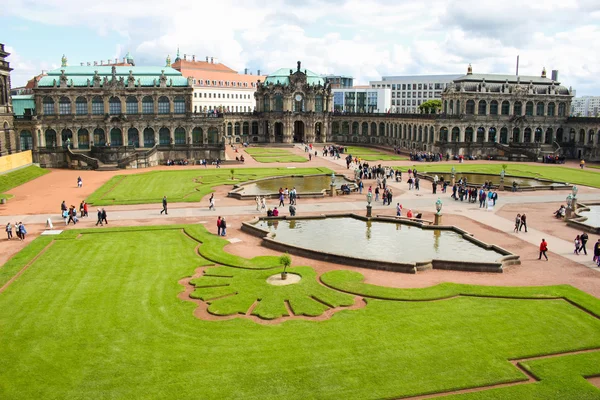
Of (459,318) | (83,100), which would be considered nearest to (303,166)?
(83,100)

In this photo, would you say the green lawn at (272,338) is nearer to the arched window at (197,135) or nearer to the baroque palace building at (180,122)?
the baroque palace building at (180,122)

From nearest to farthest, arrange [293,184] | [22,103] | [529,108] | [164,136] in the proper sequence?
[293,184] < [22,103] < [164,136] < [529,108]

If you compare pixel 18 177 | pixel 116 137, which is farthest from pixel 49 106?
pixel 18 177

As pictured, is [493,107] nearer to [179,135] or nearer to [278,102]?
[278,102]

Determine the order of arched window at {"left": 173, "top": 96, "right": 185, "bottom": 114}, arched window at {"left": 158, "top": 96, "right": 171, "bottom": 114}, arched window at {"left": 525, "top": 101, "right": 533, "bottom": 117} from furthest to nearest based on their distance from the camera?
arched window at {"left": 525, "top": 101, "right": 533, "bottom": 117} → arched window at {"left": 173, "top": 96, "right": 185, "bottom": 114} → arched window at {"left": 158, "top": 96, "right": 171, "bottom": 114}

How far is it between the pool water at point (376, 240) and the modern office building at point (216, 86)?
374 ft

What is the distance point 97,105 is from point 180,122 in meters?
16.2

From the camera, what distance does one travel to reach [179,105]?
114 metres

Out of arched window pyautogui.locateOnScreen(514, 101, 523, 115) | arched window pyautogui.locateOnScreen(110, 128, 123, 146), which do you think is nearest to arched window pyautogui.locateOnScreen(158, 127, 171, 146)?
arched window pyautogui.locateOnScreen(110, 128, 123, 146)

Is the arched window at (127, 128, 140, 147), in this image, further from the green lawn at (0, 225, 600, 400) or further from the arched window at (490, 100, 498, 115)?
the arched window at (490, 100, 498, 115)

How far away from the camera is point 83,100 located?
10862 cm

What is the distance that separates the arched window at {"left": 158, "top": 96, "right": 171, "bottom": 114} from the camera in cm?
11301

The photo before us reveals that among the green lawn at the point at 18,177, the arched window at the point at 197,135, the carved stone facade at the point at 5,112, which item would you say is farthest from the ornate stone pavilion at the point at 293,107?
the carved stone facade at the point at 5,112

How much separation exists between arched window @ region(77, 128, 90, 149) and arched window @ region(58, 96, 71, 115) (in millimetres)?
4512
